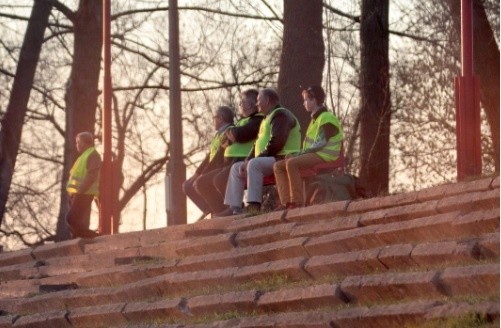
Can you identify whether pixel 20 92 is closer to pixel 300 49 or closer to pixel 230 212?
pixel 300 49

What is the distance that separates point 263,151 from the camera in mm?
17375

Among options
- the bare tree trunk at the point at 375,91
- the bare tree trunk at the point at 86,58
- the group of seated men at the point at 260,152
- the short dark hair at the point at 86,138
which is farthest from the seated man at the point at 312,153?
the bare tree trunk at the point at 86,58

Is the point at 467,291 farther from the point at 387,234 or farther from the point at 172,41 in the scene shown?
the point at 172,41

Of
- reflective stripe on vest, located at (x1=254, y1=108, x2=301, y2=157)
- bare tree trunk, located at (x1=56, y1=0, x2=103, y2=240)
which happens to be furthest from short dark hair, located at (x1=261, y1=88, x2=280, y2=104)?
bare tree trunk, located at (x1=56, y1=0, x2=103, y2=240)

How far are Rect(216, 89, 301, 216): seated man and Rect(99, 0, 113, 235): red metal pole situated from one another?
3.33 meters

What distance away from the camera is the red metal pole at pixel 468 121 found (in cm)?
1527

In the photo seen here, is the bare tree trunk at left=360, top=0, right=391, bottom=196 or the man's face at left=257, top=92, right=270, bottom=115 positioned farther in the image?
the bare tree trunk at left=360, top=0, right=391, bottom=196

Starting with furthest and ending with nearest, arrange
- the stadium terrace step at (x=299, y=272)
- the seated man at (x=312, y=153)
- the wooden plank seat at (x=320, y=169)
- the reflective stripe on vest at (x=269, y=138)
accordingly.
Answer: the reflective stripe on vest at (x=269, y=138), the wooden plank seat at (x=320, y=169), the seated man at (x=312, y=153), the stadium terrace step at (x=299, y=272)

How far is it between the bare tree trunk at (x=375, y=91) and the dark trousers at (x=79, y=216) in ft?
13.1

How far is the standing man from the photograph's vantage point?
67.5ft

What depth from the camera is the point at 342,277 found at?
12766 millimetres

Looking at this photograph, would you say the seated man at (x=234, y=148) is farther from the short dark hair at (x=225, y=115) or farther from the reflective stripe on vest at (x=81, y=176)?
the reflective stripe on vest at (x=81, y=176)

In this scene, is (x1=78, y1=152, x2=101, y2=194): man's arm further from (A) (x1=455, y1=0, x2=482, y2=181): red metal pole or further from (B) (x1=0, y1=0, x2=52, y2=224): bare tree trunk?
(B) (x1=0, y1=0, x2=52, y2=224): bare tree trunk

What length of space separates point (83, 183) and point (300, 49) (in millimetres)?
4110
